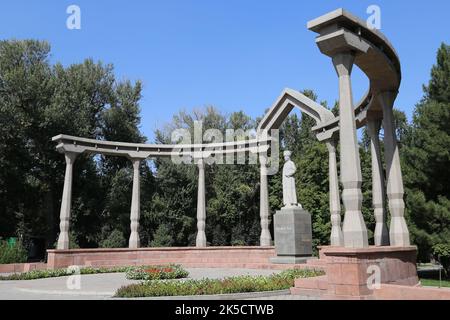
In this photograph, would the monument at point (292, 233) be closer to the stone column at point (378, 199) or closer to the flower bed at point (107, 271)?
the flower bed at point (107, 271)

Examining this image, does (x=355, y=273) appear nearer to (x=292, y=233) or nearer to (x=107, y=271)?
(x=292, y=233)

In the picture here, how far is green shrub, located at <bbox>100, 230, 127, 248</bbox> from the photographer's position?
35.5m

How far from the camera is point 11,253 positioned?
2561 centimetres

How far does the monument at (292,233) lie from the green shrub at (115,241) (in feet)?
56.3

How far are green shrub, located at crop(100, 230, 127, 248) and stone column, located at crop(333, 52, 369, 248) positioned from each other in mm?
27796

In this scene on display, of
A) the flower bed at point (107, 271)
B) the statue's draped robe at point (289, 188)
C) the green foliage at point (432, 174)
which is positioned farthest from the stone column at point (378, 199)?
the flower bed at point (107, 271)

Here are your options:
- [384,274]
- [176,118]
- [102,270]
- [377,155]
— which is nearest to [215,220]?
[176,118]

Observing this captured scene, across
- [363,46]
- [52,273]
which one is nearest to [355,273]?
[363,46]

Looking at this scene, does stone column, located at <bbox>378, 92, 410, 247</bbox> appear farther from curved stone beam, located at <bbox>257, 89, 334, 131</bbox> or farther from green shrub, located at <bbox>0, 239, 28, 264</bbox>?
green shrub, located at <bbox>0, 239, 28, 264</bbox>

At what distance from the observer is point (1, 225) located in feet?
115

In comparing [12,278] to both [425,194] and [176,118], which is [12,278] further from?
[176,118]

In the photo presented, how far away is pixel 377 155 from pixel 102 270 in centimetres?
1558

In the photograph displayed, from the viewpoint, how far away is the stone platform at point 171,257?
81.1 ft
